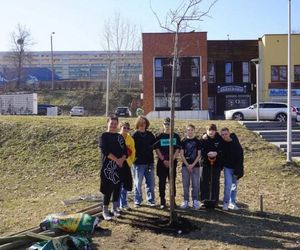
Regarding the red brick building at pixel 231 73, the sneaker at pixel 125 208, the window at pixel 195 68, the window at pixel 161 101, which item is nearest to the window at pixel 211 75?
the red brick building at pixel 231 73

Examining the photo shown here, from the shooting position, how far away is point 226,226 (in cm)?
871

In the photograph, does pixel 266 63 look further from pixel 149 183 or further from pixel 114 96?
pixel 149 183

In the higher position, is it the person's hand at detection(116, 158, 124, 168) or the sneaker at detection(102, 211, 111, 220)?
the person's hand at detection(116, 158, 124, 168)

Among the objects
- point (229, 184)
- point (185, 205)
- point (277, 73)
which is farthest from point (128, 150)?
point (277, 73)

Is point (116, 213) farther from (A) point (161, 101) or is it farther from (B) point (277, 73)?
(B) point (277, 73)

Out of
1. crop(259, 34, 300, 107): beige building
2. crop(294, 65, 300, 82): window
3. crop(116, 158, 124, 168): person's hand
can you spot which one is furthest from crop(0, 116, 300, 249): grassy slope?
crop(294, 65, 300, 82): window

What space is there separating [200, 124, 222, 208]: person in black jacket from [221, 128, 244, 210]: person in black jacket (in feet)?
0.36

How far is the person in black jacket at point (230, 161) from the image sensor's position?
977 centimetres

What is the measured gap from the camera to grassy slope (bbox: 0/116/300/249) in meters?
9.12

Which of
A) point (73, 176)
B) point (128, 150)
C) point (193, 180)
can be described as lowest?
point (73, 176)

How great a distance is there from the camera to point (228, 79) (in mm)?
55469

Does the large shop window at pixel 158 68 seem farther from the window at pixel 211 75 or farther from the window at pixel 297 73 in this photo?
the window at pixel 297 73

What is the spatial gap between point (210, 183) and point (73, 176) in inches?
302

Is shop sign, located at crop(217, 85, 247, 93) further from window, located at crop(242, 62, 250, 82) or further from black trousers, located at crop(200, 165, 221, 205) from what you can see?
black trousers, located at crop(200, 165, 221, 205)
